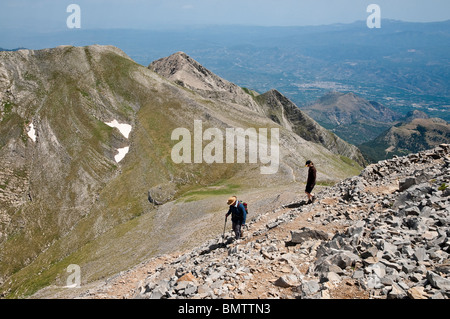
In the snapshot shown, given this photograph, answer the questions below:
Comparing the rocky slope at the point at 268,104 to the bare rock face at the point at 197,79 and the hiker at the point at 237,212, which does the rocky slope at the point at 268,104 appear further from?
the hiker at the point at 237,212

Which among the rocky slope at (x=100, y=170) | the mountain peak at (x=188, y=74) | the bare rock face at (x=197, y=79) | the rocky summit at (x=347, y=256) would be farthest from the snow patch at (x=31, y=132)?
the rocky summit at (x=347, y=256)

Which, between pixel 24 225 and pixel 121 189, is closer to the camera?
→ pixel 24 225

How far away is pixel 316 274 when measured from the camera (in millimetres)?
12523

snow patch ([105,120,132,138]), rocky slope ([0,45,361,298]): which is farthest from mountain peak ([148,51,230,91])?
snow patch ([105,120,132,138])

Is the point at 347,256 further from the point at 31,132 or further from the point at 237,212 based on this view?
the point at 31,132

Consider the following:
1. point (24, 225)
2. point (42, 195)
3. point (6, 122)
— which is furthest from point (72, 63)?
point (24, 225)

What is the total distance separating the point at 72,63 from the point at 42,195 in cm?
5352

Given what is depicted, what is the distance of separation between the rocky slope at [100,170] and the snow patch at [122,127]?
0.34 meters

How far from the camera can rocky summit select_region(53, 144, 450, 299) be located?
34.8 feet

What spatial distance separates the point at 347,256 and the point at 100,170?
79136 mm

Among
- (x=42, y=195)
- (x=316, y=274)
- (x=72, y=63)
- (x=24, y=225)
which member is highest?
(x=72, y=63)

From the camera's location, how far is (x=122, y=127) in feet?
310

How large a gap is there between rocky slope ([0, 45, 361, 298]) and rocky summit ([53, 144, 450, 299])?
17.1 meters

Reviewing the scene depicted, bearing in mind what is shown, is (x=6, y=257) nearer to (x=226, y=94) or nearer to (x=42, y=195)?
(x=42, y=195)
